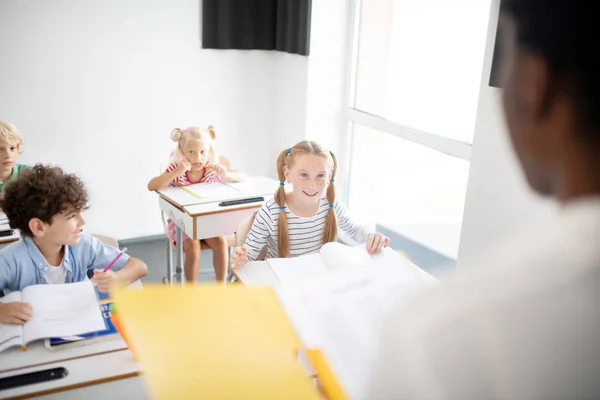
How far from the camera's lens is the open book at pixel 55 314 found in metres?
1.34

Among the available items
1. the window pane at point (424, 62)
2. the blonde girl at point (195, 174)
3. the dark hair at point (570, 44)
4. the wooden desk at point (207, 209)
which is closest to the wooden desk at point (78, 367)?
the dark hair at point (570, 44)

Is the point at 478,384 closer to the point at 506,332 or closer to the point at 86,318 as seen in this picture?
the point at 506,332

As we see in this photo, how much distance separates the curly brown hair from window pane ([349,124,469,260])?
83.0 inches

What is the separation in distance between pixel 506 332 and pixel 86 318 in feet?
4.26

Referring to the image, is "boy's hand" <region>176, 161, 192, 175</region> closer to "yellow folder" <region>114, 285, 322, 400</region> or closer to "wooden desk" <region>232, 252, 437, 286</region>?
"wooden desk" <region>232, 252, 437, 286</region>

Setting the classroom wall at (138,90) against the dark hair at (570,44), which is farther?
the classroom wall at (138,90)

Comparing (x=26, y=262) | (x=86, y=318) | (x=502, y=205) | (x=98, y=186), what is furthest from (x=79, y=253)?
(x=98, y=186)

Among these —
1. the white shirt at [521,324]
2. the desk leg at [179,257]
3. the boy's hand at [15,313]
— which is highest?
the white shirt at [521,324]

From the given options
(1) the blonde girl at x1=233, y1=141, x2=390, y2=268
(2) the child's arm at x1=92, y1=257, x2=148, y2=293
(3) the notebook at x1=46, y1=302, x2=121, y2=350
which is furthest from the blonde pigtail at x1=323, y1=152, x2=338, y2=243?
(3) the notebook at x1=46, y1=302, x2=121, y2=350

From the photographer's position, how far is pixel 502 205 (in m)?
2.37

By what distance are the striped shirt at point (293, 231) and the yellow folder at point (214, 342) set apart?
1414 millimetres

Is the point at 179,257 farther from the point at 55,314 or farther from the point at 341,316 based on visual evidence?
the point at 341,316

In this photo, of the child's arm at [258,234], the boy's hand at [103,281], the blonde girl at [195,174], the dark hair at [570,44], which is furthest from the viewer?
the blonde girl at [195,174]

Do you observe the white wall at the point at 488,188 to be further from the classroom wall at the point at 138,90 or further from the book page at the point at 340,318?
the classroom wall at the point at 138,90
